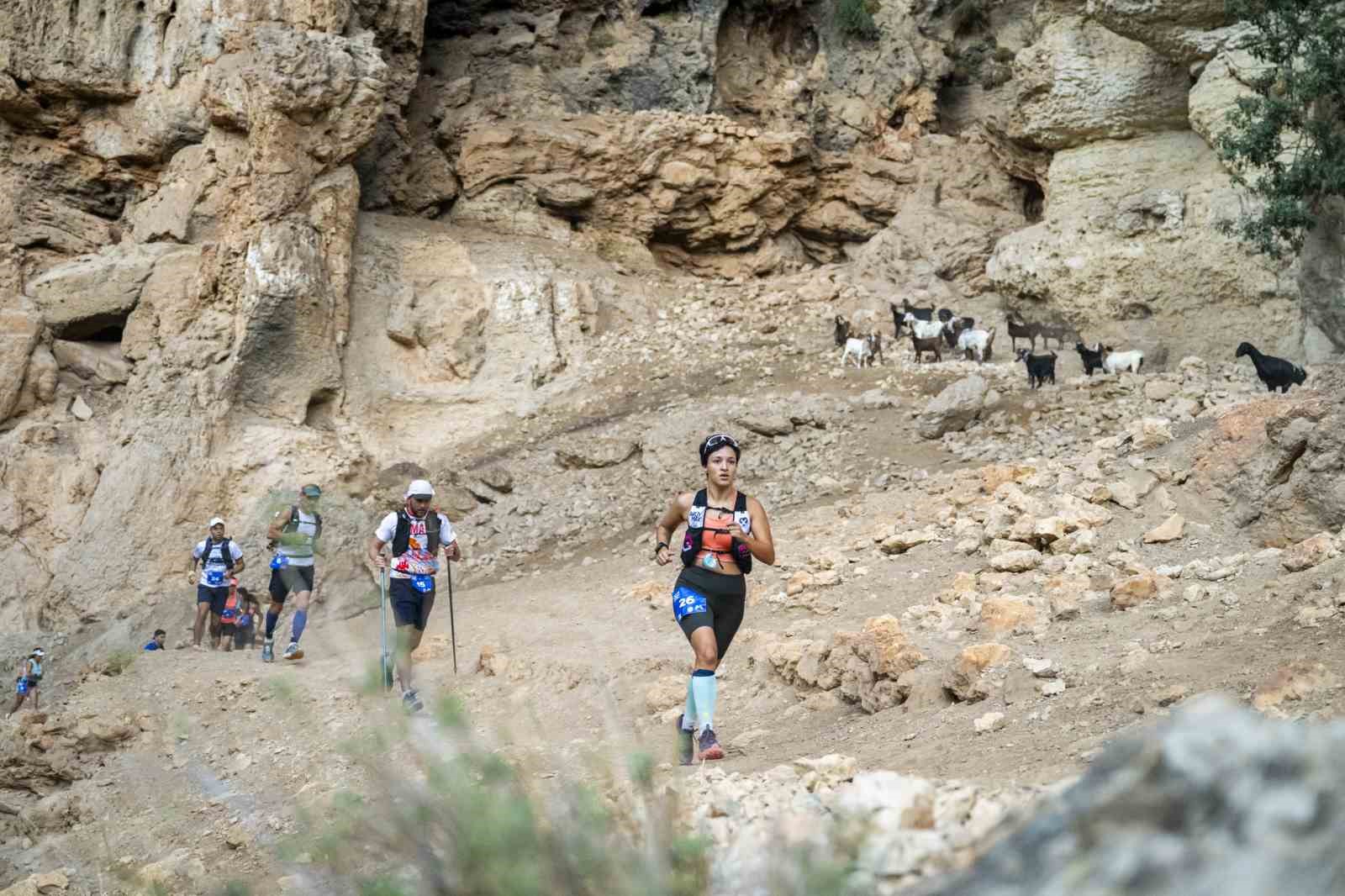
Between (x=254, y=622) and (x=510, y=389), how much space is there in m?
6.05

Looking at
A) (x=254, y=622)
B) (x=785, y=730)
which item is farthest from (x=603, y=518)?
(x=785, y=730)

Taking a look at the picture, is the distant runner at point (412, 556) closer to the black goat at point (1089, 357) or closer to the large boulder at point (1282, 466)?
the large boulder at point (1282, 466)

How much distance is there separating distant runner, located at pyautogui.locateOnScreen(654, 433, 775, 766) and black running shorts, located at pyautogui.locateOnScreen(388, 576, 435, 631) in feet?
9.44

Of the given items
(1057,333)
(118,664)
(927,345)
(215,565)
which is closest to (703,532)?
(118,664)

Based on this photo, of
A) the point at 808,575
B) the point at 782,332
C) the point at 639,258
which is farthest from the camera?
the point at 639,258

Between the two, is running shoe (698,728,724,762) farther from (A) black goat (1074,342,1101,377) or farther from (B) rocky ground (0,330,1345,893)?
(A) black goat (1074,342,1101,377)

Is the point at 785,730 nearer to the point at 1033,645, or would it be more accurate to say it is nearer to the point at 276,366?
the point at 1033,645

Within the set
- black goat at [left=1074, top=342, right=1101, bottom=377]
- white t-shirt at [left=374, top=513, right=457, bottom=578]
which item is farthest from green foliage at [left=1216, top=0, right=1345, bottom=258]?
white t-shirt at [left=374, top=513, right=457, bottom=578]

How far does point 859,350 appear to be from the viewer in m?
17.8

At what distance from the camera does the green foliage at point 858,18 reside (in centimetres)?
2380

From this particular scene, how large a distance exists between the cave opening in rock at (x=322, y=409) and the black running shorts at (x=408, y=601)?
10053mm

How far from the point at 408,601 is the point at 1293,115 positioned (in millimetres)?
12516

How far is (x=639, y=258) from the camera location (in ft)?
73.2

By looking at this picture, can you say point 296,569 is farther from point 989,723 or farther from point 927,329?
point 927,329
